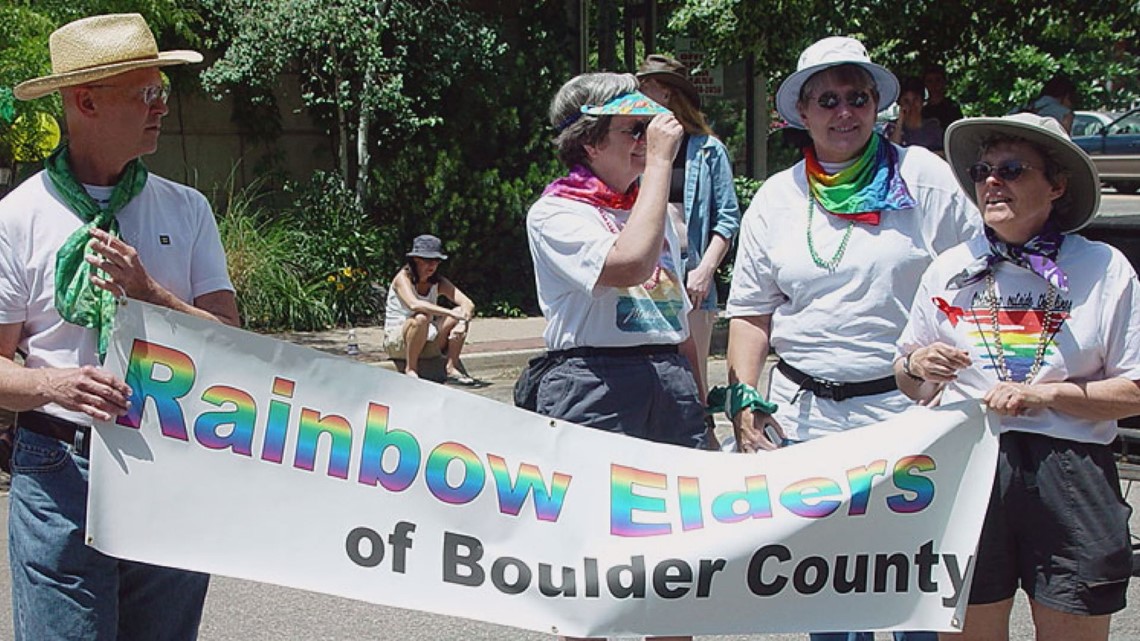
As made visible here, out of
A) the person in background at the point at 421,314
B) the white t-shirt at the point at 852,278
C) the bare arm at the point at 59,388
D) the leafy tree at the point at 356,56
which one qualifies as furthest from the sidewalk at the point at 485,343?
the bare arm at the point at 59,388

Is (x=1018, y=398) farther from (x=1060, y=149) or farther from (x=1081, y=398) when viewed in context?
(x=1060, y=149)

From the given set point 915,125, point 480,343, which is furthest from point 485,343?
point 915,125

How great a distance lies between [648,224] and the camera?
12.7 feet

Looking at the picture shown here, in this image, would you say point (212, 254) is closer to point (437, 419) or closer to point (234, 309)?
point (234, 309)

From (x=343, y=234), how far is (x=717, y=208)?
305 inches

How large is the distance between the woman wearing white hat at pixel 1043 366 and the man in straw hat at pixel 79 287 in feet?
6.15

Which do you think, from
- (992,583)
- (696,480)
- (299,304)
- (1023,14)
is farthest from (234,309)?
(1023,14)

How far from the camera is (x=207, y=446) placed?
139 inches

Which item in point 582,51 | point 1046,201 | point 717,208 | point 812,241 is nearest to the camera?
point 1046,201

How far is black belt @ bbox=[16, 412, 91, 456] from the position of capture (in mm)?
3320

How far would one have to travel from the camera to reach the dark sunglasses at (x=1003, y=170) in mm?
3479

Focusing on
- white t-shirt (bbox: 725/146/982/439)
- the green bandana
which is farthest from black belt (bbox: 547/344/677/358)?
the green bandana

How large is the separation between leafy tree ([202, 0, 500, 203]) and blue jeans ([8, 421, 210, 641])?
10.2 m

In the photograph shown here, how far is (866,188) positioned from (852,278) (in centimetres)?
25
